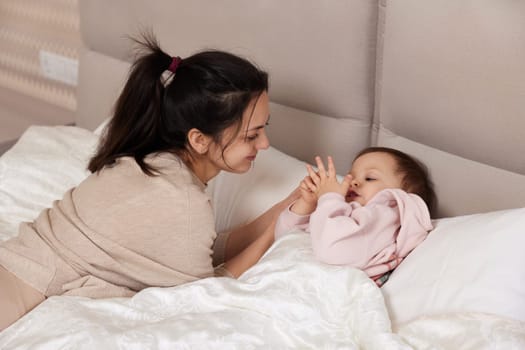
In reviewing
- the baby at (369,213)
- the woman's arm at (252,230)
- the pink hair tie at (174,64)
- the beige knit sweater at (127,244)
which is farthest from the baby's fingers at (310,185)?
the pink hair tie at (174,64)

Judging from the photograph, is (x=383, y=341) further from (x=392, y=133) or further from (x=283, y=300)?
(x=392, y=133)

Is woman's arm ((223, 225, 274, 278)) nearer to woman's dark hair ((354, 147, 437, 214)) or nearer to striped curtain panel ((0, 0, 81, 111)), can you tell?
woman's dark hair ((354, 147, 437, 214))

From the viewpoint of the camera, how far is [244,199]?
1.61 metres

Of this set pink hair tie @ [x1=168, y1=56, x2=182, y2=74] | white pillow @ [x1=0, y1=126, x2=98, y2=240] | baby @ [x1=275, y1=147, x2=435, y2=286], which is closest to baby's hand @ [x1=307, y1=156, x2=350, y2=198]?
baby @ [x1=275, y1=147, x2=435, y2=286]

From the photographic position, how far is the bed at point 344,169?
1087mm

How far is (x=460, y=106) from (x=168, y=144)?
61cm

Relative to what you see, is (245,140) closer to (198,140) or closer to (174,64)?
(198,140)

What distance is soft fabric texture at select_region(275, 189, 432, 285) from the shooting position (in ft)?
3.99

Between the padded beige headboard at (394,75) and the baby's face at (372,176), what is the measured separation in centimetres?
10

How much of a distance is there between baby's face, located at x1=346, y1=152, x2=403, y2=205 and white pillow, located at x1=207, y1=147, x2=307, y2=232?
210 millimetres

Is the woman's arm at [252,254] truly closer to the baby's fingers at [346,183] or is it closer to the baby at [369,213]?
the baby at [369,213]

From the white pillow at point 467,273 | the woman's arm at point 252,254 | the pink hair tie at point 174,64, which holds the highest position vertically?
the pink hair tie at point 174,64

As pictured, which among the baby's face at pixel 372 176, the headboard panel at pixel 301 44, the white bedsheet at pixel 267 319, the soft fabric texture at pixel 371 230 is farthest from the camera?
the headboard panel at pixel 301 44

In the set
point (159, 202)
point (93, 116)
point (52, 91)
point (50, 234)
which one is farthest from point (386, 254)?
point (52, 91)
